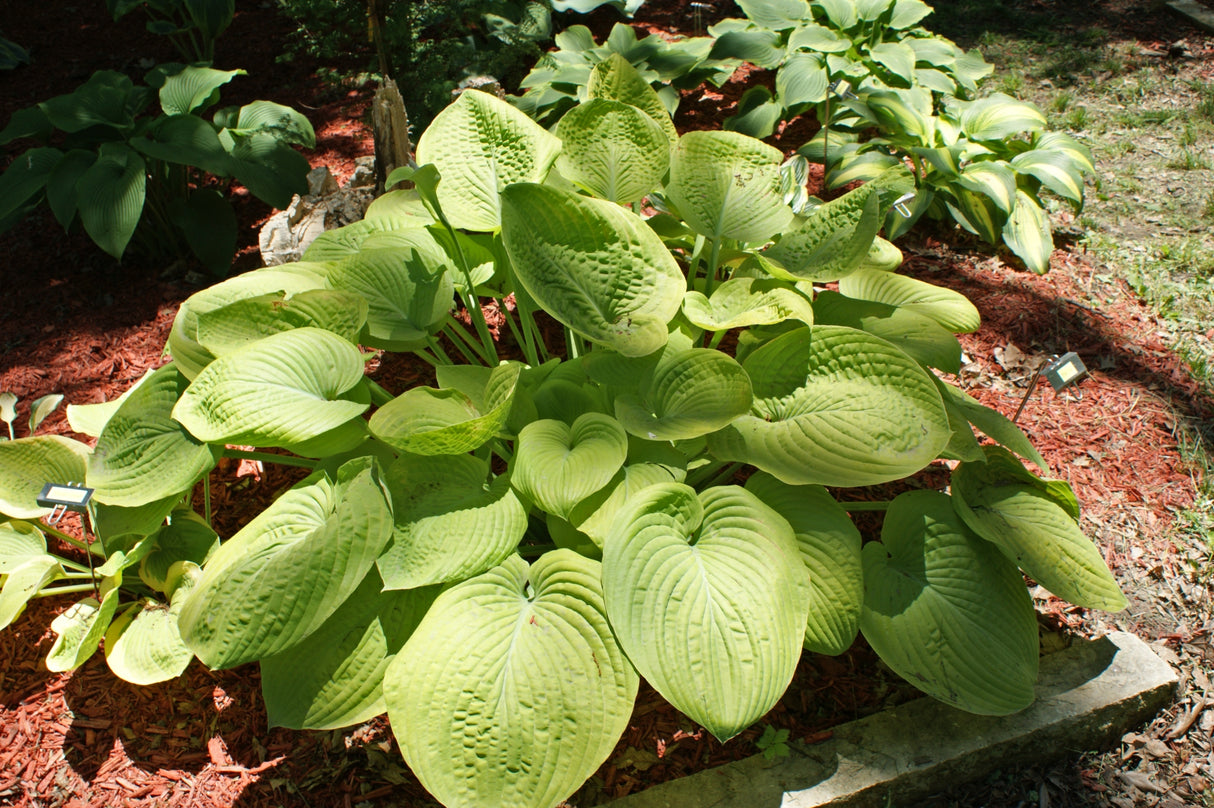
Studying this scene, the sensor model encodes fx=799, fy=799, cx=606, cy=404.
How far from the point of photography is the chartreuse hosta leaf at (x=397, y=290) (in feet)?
7.13

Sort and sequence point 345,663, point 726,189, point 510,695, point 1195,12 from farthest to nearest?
point 1195,12 → point 726,189 → point 345,663 → point 510,695

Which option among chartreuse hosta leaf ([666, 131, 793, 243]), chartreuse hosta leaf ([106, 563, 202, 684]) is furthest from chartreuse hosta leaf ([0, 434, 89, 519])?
chartreuse hosta leaf ([666, 131, 793, 243])

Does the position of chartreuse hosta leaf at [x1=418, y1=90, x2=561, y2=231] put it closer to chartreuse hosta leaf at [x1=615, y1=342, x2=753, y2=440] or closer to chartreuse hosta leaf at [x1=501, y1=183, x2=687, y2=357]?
chartreuse hosta leaf at [x1=501, y1=183, x2=687, y2=357]

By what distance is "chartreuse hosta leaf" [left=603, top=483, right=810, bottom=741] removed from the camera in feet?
4.98

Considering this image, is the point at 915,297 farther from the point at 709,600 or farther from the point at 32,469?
the point at 32,469

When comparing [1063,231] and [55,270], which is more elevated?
[1063,231]

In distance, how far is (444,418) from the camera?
6.20 feet

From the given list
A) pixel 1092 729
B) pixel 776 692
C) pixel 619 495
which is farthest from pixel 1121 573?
pixel 619 495

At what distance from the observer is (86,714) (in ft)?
6.61

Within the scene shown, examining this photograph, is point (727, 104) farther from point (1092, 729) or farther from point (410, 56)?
point (1092, 729)

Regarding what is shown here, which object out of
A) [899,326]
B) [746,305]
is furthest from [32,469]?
[899,326]

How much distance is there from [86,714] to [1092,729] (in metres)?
2.48

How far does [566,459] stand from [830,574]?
2.08 feet

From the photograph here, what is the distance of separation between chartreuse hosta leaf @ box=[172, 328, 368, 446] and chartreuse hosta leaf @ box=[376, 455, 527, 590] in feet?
0.71
